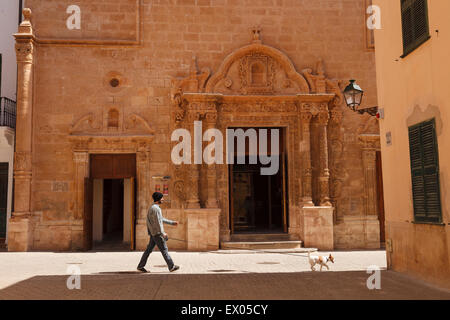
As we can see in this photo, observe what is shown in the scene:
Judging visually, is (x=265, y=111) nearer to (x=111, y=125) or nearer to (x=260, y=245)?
(x=260, y=245)

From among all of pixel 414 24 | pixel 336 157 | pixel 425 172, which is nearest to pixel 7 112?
pixel 336 157

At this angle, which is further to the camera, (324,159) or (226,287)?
(324,159)

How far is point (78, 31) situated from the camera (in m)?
14.6

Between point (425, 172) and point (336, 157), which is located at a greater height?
point (336, 157)

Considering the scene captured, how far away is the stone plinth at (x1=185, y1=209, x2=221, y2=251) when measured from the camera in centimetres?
1394

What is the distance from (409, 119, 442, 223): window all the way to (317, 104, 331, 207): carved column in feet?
20.8

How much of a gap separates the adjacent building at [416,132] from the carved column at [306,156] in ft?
16.4

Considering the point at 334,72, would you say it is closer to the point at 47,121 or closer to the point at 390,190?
the point at 390,190

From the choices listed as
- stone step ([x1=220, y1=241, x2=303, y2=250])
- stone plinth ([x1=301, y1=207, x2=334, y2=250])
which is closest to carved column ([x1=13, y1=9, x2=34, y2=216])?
stone step ([x1=220, y1=241, x2=303, y2=250])

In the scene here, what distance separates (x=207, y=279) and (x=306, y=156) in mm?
7205

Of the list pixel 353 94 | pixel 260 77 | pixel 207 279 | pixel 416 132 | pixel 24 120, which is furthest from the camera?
pixel 260 77

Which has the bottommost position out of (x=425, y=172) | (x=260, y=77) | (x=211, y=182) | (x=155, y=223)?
(x=155, y=223)

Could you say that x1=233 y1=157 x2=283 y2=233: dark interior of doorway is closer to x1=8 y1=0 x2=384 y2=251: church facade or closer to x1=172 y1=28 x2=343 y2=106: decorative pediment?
x1=8 y1=0 x2=384 y2=251: church facade

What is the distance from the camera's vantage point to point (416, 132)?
26.0 ft
